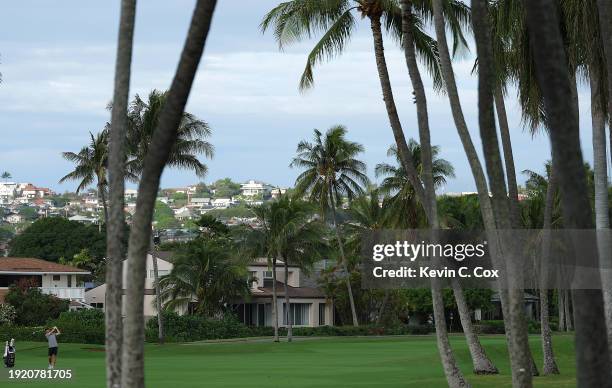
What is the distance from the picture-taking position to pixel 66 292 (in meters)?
87.1

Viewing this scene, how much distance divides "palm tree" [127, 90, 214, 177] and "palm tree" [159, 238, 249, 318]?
30.3 feet

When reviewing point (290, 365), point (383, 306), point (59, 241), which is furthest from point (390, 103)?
point (59, 241)

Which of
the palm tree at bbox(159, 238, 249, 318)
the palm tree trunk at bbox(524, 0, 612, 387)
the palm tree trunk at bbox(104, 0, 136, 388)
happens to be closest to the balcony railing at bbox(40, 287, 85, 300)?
the palm tree at bbox(159, 238, 249, 318)

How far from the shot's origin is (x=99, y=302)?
319 ft

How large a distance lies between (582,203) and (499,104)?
1702 centimetres

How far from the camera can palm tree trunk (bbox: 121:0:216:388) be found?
40.3 ft

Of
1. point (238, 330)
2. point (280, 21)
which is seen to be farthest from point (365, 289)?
point (280, 21)

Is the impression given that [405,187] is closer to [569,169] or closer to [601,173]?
[601,173]

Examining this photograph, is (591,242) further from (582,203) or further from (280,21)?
(280,21)

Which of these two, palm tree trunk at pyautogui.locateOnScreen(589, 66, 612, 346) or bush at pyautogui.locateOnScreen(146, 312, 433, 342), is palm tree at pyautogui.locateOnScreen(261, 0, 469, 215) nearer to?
palm tree trunk at pyautogui.locateOnScreen(589, 66, 612, 346)

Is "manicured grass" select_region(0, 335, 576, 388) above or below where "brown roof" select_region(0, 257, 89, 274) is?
below

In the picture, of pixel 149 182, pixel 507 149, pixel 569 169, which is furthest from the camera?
pixel 507 149

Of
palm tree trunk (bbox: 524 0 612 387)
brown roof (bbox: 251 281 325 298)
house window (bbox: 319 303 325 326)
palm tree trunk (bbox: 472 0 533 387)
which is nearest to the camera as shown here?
palm tree trunk (bbox: 524 0 612 387)

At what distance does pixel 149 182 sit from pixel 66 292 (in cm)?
7673
